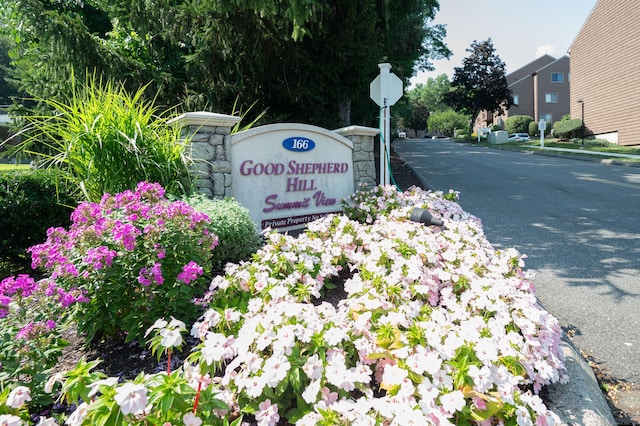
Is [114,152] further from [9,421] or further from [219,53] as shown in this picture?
[219,53]

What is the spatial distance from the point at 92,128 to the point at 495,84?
42854 millimetres

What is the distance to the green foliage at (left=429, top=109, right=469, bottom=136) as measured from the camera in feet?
243

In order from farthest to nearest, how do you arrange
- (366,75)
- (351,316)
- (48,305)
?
(366,75), (351,316), (48,305)

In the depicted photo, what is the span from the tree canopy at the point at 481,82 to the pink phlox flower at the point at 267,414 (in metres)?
43.8

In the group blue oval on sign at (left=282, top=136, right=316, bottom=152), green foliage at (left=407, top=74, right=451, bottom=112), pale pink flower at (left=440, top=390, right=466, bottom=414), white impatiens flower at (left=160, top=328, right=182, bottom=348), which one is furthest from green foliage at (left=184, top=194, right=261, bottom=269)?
green foliage at (left=407, top=74, right=451, bottom=112)

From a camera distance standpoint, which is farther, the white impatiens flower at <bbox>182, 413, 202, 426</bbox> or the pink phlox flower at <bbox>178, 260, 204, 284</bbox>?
the pink phlox flower at <bbox>178, 260, 204, 284</bbox>

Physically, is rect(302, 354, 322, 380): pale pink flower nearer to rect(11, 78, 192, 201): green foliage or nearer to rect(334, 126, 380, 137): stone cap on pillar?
rect(11, 78, 192, 201): green foliage

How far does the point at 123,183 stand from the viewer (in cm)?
400

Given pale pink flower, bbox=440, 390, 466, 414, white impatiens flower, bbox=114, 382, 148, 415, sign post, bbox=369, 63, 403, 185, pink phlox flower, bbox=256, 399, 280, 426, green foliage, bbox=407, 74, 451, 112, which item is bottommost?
pink phlox flower, bbox=256, 399, 280, 426

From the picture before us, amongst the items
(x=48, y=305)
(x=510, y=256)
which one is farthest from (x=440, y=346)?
(x=48, y=305)

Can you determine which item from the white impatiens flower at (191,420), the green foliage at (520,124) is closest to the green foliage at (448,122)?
the green foliage at (520,124)

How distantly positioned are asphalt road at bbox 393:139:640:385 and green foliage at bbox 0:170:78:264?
491cm

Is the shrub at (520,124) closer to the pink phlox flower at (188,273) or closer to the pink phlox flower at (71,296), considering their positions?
the pink phlox flower at (188,273)

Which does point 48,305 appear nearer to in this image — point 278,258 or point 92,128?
point 278,258
